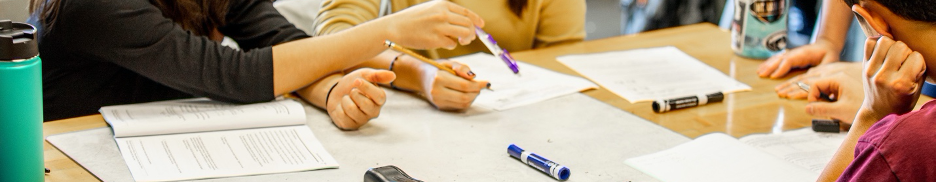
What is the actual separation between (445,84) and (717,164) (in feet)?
1.47

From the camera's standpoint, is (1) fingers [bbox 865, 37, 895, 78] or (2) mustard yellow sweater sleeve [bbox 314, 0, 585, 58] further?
(2) mustard yellow sweater sleeve [bbox 314, 0, 585, 58]

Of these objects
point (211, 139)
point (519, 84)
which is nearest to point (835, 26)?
point (519, 84)

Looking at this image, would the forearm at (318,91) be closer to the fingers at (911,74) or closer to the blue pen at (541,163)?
the blue pen at (541,163)

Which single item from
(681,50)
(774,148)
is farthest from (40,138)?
(681,50)

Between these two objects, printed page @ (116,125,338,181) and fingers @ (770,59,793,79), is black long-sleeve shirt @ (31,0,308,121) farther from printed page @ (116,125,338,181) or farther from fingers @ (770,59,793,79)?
fingers @ (770,59,793,79)

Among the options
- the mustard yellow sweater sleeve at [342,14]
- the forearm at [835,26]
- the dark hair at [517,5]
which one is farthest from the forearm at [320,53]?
the forearm at [835,26]

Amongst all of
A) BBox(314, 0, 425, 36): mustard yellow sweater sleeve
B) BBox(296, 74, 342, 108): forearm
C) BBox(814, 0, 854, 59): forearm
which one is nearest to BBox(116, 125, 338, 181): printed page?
BBox(296, 74, 342, 108): forearm

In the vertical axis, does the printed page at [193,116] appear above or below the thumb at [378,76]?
below

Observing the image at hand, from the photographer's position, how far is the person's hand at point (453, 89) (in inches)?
53.1

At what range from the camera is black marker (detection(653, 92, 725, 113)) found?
54.6 inches

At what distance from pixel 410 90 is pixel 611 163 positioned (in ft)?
1.51

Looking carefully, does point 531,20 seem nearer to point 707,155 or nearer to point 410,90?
point 410,90

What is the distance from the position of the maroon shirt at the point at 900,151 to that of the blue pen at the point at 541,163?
1.14 ft

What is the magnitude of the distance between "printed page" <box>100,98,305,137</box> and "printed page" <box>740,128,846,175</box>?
0.67 meters
